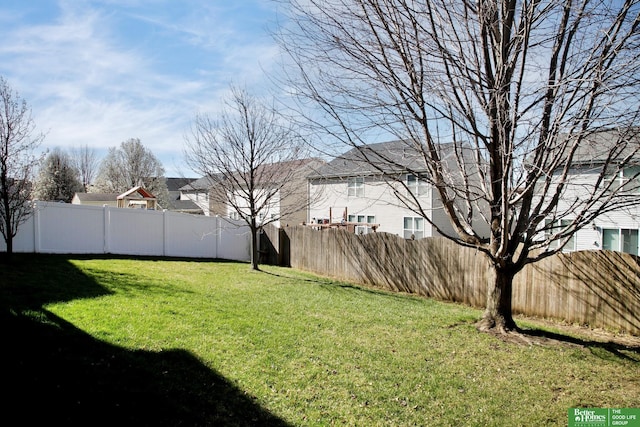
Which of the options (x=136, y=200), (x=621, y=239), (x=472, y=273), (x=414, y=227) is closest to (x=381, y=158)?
(x=472, y=273)

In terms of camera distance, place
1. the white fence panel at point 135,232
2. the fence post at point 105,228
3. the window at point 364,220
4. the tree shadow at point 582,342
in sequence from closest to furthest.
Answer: the tree shadow at point 582,342
the fence post at point 105,228
the white fence panel at point 135,232
the window at point 364,220

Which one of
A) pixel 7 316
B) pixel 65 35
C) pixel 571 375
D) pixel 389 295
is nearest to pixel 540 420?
pixel 571 375

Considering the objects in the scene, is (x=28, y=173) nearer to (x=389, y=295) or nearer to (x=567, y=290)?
(x=389, y=295)

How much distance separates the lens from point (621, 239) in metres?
16.0

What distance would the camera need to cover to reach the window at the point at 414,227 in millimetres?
21050

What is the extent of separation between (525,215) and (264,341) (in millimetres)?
4331

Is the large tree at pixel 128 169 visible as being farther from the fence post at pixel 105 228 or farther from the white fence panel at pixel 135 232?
the fence post at pixel 105 228

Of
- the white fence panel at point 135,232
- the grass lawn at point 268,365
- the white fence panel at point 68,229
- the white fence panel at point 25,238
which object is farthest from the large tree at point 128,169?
the grass lawn at point 268,365

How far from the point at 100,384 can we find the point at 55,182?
37253 millimetres

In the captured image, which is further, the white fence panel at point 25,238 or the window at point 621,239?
the window at point 621,239

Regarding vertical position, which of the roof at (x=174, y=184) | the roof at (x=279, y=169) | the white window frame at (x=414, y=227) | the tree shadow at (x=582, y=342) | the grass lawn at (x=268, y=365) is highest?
the roof at (x=174, y=184)

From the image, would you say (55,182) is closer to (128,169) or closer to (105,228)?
(128,169)

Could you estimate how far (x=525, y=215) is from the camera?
591cm

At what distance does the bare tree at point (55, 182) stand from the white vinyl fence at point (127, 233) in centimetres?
2405
